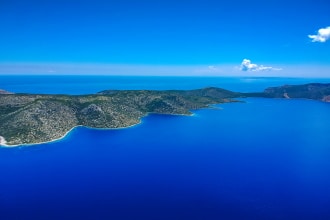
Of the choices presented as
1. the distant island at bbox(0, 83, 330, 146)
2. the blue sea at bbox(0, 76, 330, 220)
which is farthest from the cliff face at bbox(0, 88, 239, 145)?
the blue sea at bbox(0, 76, 330, 220)

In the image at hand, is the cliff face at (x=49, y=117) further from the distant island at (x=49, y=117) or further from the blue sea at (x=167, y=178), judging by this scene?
the blue sea at (x=167, y=178)

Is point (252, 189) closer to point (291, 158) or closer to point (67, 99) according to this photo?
point (291, 158)

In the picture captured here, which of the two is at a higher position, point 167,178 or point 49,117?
point 49,117

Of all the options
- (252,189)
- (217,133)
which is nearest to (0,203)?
(252,189)

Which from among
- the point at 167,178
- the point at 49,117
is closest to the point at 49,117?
the point at 49,117

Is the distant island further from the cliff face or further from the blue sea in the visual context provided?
the blue sea

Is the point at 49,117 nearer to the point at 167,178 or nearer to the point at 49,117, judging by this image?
the point at 49,117

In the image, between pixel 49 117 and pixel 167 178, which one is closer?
pixel 167 178

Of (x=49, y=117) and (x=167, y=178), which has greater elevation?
(x=49, y=117)

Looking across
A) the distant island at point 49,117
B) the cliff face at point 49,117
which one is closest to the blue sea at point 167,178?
the distant island at point 49,117
